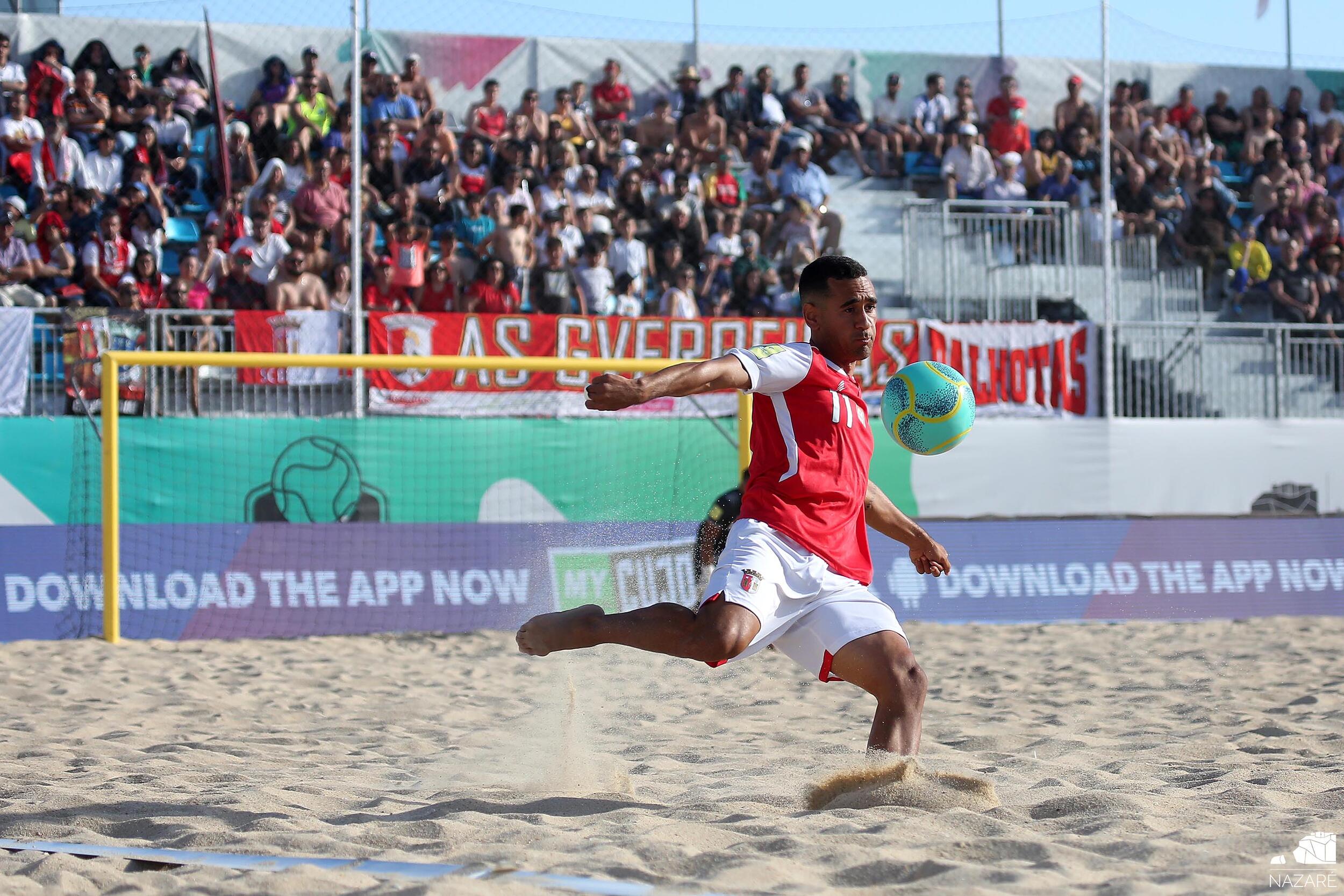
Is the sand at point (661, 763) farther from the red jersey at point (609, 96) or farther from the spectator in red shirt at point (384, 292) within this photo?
the red jersey at point (609, 96)

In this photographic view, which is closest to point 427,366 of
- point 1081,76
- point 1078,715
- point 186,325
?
point 186,325

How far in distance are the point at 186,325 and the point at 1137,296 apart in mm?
9275

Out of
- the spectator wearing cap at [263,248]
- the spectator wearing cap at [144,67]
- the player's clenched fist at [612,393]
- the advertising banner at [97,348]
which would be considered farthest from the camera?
the spectator wearing cap at [144,67]

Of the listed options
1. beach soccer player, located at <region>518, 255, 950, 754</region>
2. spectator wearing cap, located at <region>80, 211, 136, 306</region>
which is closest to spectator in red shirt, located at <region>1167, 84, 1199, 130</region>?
spectator wearing cap, located at <region>80, 211, 136, 306</region>

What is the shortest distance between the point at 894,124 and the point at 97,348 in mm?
9021

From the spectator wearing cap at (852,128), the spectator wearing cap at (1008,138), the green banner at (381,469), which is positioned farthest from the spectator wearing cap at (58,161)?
the spectator wearing cap at (1008,138)

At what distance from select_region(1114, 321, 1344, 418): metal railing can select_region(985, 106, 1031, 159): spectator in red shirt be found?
3327 millimetres

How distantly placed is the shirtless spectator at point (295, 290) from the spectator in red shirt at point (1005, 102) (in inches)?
312

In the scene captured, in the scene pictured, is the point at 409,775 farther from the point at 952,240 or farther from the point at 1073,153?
the point at 1073,153

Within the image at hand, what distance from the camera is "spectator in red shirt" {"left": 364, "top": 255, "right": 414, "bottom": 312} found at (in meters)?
11.9

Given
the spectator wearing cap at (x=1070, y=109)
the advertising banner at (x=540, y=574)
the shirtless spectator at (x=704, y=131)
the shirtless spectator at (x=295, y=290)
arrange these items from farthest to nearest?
the spectator wearing cap at (x=1070, y=109) < the shirtless spectator at (x=704, y=131) < the shirtless spectator at (x=295, y=290) < the advertising banner at (x=540, y=574)

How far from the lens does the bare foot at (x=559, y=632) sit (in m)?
3.97

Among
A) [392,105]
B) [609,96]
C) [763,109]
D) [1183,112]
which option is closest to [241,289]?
[392,105]

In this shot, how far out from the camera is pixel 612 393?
3.53 m
